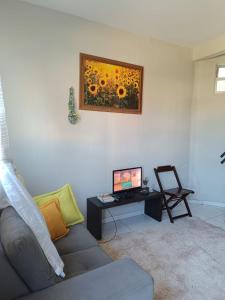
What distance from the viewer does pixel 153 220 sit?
10.3 ft

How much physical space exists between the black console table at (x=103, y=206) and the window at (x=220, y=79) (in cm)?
205

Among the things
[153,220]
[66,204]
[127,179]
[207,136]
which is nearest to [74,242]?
[66,204]

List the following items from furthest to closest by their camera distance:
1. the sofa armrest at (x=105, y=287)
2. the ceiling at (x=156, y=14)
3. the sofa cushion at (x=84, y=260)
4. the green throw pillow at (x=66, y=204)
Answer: the ceiling at (x=156, y=14) < the green throw pillow at (x=66, y=204) < the sofa cushion at (x=84, y=260) < the sofa armrest at (x=105, y=287)

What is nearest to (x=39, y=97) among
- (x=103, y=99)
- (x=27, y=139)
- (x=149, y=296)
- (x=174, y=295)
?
(x=27, y=139)

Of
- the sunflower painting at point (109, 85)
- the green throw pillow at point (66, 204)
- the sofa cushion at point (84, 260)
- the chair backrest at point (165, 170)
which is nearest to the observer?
the sofa cushion at point (84, 260)

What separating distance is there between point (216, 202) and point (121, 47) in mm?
2995

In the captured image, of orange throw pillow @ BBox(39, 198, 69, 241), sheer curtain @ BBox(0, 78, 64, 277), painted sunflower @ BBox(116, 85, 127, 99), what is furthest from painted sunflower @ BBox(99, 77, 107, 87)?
sheer curtain @ BBox(0, 78, 64, 277)

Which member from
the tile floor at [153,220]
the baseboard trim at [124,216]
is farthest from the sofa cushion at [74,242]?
the baseboard trim at [124,216]

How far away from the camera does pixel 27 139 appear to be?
240cm

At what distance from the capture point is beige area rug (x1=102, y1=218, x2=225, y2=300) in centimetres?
180

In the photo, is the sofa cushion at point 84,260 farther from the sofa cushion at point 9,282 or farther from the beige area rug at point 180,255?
the beige area rug at point 180,255

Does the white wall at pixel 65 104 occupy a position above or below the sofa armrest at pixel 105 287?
above

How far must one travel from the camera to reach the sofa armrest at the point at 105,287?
99cm

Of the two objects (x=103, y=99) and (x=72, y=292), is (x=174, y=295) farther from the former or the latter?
(x=103, y=99)
